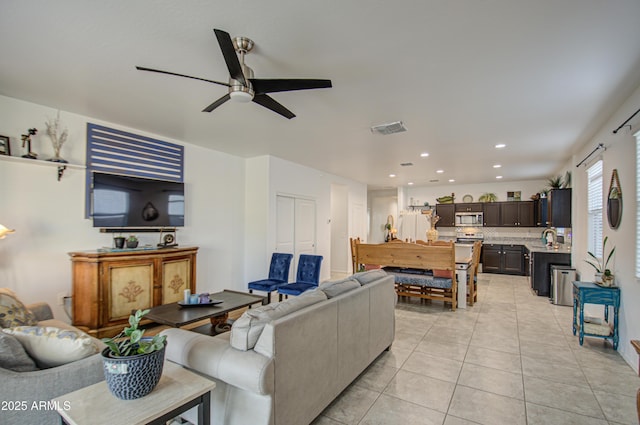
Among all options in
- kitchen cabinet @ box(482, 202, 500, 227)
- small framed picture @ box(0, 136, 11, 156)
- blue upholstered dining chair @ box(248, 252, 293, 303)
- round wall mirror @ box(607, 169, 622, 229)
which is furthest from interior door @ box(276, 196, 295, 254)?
kitchen cabinet @ box(482, 202, 500, 227)

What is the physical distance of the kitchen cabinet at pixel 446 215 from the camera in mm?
9508

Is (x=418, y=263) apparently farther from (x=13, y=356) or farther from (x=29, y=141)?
(x=29, y=141)

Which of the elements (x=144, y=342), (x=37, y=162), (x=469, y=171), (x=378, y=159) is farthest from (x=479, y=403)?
(x=469, y=171)

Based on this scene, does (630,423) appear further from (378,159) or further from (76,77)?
(76,77)

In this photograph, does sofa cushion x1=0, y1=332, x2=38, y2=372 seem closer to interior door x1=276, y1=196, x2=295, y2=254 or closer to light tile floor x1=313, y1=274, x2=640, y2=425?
light tile floor x1=313, y1=274, x2=640, y2=425

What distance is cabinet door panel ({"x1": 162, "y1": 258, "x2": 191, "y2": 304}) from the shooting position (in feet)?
13.6

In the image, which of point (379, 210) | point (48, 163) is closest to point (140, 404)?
point (48, 163)

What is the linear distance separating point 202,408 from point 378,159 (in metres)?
5.27

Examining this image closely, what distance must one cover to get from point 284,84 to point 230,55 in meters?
0.43

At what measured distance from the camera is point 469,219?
9250 mm

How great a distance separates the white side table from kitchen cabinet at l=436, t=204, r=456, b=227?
9.29 metres

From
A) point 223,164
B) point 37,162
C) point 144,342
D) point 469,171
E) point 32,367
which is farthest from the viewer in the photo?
point 469,171

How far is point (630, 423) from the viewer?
2135 millimetres

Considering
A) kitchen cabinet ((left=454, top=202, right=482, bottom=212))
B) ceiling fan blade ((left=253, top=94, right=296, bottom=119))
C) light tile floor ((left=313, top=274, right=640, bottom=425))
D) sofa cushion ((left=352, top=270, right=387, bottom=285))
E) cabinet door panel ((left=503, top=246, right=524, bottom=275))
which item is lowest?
light tile floor ((left=313, top=274, right=640, bottom=425))
